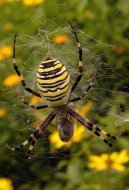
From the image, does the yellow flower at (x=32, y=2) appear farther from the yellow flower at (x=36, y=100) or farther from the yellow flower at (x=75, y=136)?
the yellow flower at (x=75, y=136)

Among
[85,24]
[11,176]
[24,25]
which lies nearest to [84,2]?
[85,24]

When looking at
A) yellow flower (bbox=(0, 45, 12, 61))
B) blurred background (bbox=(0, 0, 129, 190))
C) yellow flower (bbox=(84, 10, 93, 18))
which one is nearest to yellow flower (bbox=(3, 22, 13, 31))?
blurred background (bbox=(0, 0, 129, 190))

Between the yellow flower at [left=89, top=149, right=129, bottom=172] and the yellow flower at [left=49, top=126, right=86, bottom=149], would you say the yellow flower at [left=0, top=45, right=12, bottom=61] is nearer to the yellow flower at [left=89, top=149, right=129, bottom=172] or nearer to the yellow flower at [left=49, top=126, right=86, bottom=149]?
the yellow flower at [left=49, top=126, right=86, bottom=149]

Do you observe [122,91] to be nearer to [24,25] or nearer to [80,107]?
[80,107]

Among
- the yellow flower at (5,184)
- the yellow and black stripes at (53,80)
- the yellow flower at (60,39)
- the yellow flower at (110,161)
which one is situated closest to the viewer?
the yellow and black stripes at (53,80)

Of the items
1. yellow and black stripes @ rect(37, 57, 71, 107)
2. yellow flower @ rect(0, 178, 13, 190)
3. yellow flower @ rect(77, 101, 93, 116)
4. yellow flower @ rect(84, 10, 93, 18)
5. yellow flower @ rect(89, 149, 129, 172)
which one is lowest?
yellow flower @ rect(0, 178, 13, 190)

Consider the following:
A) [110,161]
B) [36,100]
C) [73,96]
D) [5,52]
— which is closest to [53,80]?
[73,96]

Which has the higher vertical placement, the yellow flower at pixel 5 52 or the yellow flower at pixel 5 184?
the yellow flower at pixel 5 52

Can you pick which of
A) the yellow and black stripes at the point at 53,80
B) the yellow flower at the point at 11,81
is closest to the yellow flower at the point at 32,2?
the yellow flower at the point at 11,81
